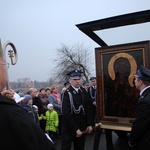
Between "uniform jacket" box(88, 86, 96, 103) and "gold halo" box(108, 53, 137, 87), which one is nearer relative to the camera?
"gold halo" box(108, 53, 137, 87)

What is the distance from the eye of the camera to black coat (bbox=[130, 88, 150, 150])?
8.41 feet

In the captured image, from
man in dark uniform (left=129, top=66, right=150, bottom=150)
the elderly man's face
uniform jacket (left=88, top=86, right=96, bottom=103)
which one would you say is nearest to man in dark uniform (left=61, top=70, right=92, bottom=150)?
man in dark uniform (left=129, top=66, right=150, bottom=150)

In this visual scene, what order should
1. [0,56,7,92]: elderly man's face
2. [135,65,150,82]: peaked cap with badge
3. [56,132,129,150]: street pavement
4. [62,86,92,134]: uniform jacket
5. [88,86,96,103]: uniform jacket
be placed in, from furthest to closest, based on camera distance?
[88,86,96,103]: uniform jacket
[56,132,129,150]: street pavement
[62,86,92,134]: uniform jacket
[135,65,150,82]: peaked cap with badge
[0,56,7,92]: elderly man's face

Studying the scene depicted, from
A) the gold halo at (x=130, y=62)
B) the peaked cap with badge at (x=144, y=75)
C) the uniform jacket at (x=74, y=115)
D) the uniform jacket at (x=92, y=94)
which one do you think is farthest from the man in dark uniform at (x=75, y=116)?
the uniform jacket at (x=92, y=94)

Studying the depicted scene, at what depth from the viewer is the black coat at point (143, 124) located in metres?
2.56

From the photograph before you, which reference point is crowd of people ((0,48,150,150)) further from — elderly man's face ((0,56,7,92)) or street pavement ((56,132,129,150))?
street pavement ((56,132,129,150))

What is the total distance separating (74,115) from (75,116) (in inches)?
1.1

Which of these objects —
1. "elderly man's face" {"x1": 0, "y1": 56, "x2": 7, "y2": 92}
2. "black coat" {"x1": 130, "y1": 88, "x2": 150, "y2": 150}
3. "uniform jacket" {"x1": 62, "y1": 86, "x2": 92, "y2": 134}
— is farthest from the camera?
"uniform jacket" {"x1": 62, "y1": 86, "x2": 92, "y2": 134}

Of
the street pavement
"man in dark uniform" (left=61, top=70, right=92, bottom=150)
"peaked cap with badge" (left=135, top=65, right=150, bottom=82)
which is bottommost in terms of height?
the street pavement

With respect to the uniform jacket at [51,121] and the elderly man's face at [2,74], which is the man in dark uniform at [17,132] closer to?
the elderly man's face at [2,74]

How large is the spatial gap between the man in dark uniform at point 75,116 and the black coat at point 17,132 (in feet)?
8.98

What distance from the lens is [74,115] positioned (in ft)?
12.7

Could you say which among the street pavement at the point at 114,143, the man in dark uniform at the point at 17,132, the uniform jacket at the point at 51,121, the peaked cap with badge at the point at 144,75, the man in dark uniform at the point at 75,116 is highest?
the peaked cap with badge at the point at 144,75

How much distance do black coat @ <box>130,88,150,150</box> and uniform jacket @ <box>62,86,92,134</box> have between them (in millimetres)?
1289
